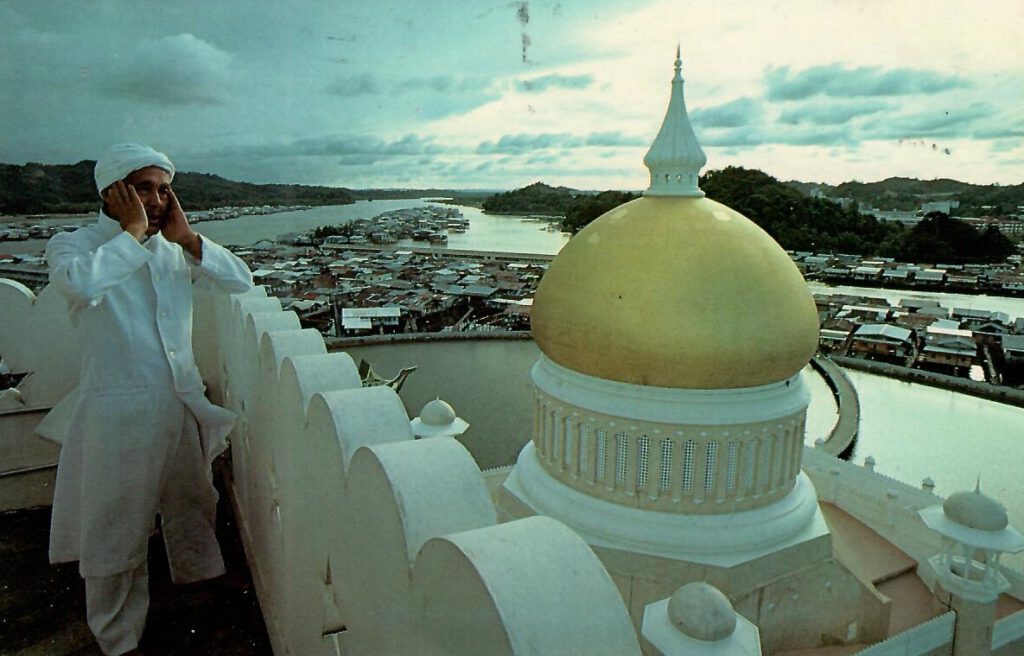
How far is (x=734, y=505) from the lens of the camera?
21.5 ft

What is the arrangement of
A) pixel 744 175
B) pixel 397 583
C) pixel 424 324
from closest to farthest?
pixel 397 583 < pixel 424 324 < pixel 744 175

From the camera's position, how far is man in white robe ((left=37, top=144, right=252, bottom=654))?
2783mm

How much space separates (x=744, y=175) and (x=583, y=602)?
A: 219 feet

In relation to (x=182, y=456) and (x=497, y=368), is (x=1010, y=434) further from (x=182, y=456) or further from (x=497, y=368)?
(x=182, y=456)

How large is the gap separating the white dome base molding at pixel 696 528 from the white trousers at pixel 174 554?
3.70 meters

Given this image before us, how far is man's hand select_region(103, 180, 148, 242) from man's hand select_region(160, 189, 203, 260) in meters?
0.20

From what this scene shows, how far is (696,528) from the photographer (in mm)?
6402

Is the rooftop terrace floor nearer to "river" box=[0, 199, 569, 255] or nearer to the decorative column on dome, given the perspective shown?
the decorative column on dome

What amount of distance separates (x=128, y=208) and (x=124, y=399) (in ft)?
2.57

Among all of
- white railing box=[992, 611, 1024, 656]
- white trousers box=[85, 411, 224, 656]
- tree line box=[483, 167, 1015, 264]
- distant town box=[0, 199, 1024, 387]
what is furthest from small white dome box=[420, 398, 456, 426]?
tree line box=[483, 167, 1015, 264]

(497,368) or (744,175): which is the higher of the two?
(744,175)

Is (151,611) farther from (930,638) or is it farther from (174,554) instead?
(930,638)

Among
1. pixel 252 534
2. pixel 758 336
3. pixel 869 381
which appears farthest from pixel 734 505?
pixel 869 381

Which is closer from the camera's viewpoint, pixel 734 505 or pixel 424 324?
pixel 734 505
